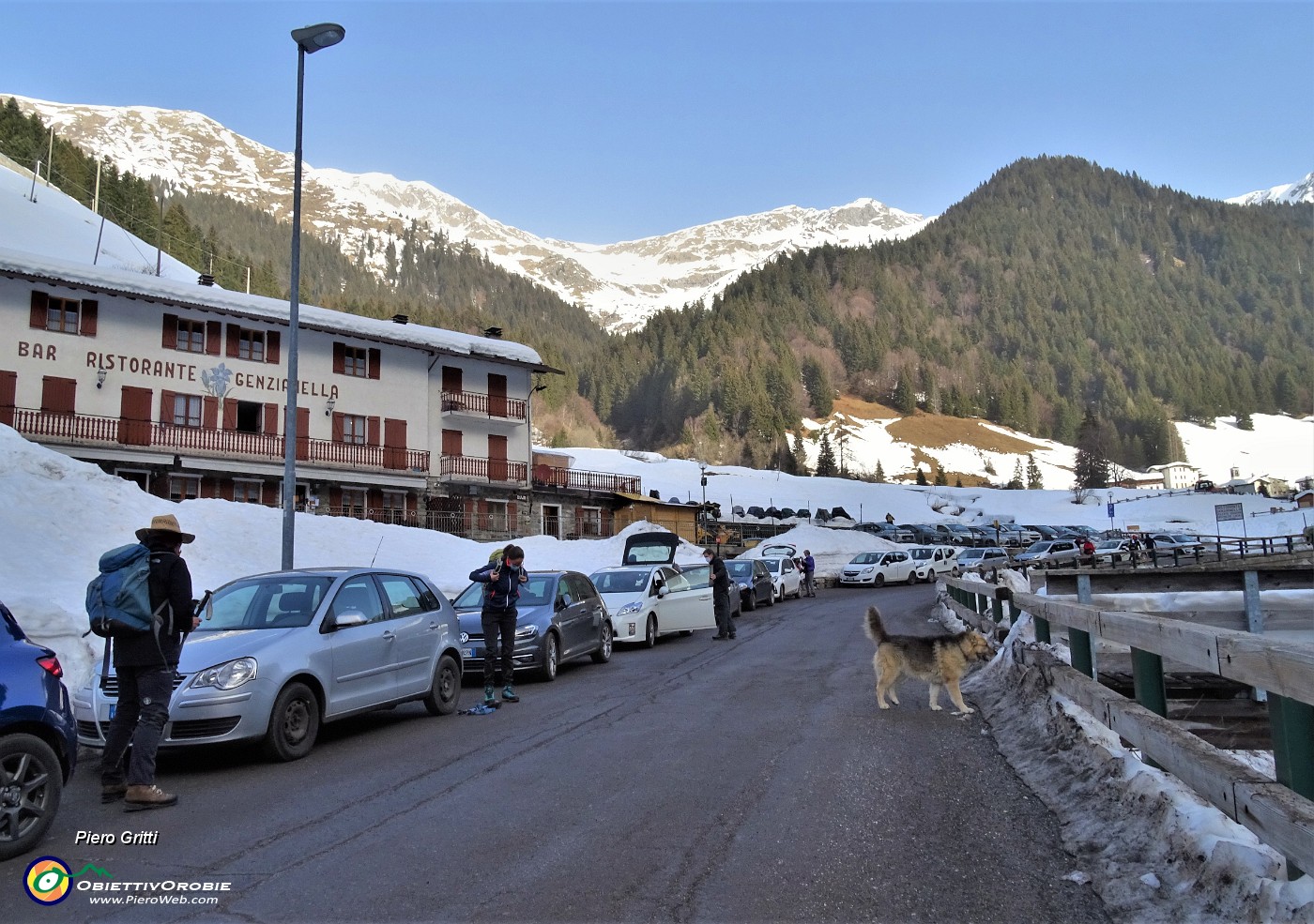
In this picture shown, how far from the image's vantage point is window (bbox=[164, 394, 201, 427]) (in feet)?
124

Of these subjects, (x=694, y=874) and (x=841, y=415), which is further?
(x=841, y=415)

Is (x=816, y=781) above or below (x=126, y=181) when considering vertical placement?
below

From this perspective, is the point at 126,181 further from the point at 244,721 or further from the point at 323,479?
the point at 244,721

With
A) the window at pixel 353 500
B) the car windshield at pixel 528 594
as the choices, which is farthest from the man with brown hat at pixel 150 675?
the window at pixel 353 500

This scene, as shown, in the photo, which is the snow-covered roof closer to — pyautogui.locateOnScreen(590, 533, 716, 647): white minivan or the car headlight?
pyautogui.locateOnScreen(590, 533, 716, 647): white minivan

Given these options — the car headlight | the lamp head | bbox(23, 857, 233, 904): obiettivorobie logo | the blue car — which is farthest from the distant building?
bbox(23, 857, 233, 904): obiettivorobie logo

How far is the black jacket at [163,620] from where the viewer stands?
6.25 meters

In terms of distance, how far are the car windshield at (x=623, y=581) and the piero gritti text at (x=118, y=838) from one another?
40.8 feet

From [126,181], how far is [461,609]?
106 metres

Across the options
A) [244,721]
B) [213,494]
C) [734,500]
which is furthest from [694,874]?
[734,500]

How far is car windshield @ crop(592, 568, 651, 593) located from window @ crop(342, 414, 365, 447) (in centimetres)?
2617

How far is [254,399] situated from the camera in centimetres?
3988

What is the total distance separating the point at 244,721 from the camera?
7391mm

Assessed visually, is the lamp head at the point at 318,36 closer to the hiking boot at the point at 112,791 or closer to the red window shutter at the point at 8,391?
the hiking boot at the point at 112,791
